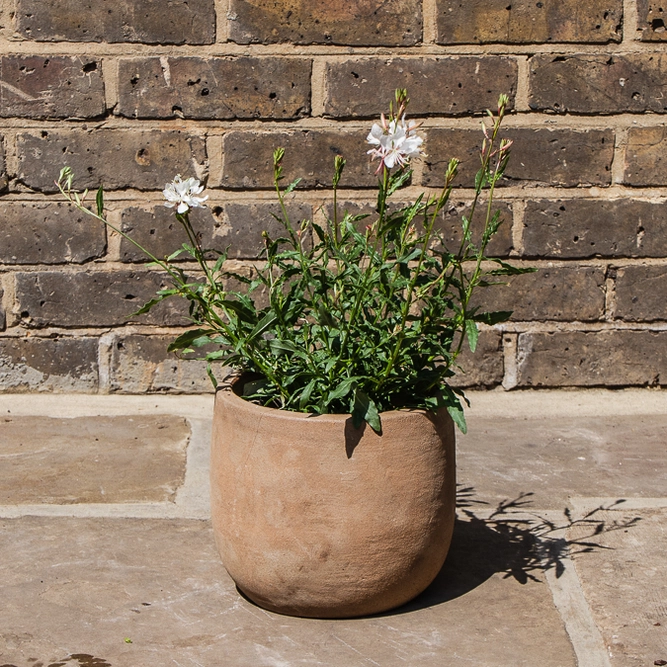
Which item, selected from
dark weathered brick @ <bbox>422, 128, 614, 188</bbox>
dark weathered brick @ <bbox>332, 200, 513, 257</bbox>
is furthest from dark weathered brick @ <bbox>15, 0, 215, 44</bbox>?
dark weathered brick @ <bbox>422, 128, 614, 188</bbox>

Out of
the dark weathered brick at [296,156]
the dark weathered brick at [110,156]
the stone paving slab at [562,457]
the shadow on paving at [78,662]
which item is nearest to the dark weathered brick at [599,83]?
the dark weathered brick at [296,156]

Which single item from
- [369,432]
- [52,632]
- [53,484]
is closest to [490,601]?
[369,432]

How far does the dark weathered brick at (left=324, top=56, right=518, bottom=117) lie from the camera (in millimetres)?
3227

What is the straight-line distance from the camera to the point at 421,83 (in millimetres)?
3238

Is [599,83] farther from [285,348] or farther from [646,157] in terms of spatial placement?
[285,348]

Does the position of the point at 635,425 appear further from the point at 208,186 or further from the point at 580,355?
the point at 208,186

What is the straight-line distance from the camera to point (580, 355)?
11.2ft

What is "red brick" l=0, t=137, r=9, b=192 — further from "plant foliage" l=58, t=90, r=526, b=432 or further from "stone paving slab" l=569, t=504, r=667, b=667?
"stone paving slab" l=569, t=504, r=667, b=667

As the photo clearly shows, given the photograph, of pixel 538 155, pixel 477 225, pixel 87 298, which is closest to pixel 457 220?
pixel 477 225

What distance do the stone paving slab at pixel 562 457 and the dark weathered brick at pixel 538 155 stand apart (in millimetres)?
806

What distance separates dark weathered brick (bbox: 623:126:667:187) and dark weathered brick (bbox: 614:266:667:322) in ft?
0.98

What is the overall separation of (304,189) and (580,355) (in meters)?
1.11

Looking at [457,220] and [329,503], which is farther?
[457,220]

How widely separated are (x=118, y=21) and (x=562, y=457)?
77.8 inches
